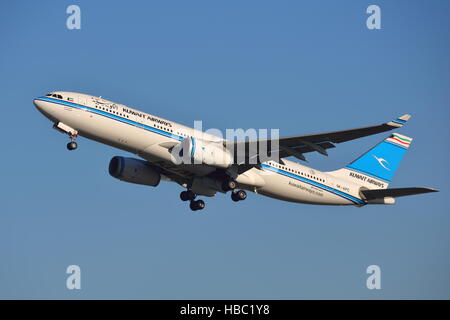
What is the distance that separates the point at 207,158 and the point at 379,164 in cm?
1585

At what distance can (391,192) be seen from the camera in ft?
156

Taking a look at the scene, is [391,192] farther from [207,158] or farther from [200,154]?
[200,154]

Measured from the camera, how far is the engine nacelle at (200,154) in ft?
140

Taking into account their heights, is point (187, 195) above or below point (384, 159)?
below

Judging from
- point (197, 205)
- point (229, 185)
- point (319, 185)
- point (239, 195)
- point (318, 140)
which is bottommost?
point (197, 205)

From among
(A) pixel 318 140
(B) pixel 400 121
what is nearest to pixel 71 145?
(A) pixel 318 140

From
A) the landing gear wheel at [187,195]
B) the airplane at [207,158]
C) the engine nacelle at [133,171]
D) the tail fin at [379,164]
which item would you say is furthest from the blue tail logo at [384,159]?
the engine nacelle at [133,171]

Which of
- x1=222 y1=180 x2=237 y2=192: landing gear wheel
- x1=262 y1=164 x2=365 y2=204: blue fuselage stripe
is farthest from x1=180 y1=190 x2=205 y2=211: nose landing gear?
x1=262 y1=164 x2=365 y2=204: blue fuselage stripe

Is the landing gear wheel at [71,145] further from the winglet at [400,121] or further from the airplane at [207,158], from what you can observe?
the winglet at [400,121]

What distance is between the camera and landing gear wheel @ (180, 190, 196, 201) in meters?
49.0
